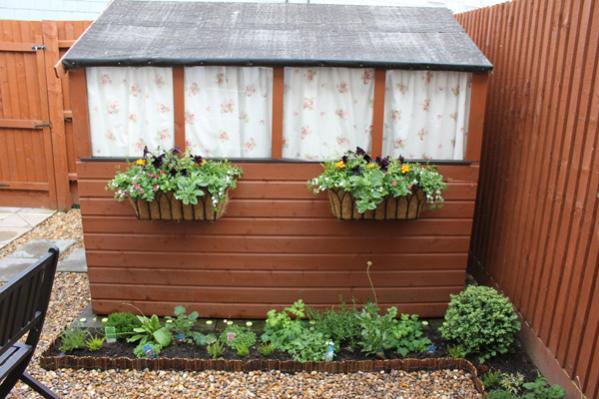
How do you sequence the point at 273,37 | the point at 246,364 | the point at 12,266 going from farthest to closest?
the point at 12,266, the point at 273,37, the point at 246,364

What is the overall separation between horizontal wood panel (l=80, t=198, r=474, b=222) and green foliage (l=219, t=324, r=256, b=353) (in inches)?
29.5

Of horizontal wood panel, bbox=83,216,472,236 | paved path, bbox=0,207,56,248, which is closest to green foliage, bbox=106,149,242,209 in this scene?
horizontal wood panel, bbox=83,216,472,236

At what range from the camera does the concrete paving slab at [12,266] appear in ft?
14.2

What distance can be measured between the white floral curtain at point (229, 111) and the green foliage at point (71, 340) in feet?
4.42

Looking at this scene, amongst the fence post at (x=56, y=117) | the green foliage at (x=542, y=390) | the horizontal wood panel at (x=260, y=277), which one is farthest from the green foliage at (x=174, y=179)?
the fence post at (x=56, y=117)

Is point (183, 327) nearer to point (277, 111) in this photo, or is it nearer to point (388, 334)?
point (388, 334)

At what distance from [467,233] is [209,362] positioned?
187 centimetres

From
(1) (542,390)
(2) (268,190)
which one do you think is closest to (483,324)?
(1) (542,390)

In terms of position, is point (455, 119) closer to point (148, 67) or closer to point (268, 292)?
point (268, 292)

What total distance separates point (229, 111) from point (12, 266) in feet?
8.79

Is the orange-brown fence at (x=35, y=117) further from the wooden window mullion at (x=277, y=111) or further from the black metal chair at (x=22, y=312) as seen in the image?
the black metal chair at (x=22, y=312)

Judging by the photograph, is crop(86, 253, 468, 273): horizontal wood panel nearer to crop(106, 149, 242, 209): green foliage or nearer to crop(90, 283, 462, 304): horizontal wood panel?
crop(90, 283, 462, 304): horizontal wood panel

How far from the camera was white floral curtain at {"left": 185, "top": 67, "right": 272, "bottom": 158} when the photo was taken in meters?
3.23

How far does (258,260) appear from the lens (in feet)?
11.4
